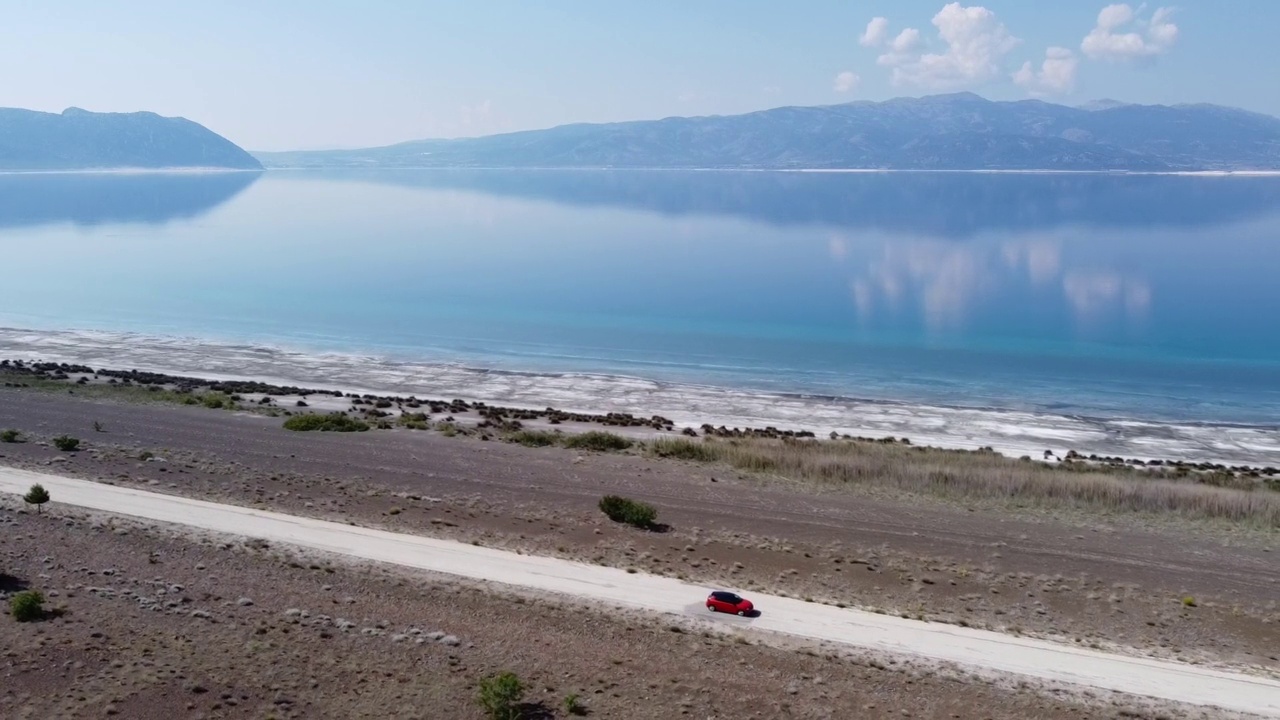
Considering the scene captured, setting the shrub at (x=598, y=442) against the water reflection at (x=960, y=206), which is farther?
the water reflection at (x=960, y=206)

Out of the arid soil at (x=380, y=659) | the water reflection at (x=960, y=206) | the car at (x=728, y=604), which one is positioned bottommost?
the arid soil at (x=380, y=659)

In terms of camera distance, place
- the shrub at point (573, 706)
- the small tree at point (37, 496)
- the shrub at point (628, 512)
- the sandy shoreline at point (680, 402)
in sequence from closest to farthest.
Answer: the shrub at point (573, 706) → the small tree at point (37, 496) → the shrub at point (628, 512) → the sandy shoreline at point (680, 402)

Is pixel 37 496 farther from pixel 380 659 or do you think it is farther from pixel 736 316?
pixel 736 316

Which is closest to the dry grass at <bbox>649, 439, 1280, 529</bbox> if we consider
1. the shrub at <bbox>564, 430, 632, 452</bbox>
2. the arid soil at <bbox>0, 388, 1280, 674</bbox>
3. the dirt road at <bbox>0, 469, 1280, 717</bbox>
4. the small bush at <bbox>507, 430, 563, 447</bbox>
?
the shrub at <bbox>564, 430, 632, 452</bbox>

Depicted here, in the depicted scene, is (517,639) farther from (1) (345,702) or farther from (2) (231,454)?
(2) (231,454)

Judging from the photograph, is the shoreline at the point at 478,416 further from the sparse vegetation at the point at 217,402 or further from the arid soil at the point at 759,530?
the arid soil at the point at 759,530

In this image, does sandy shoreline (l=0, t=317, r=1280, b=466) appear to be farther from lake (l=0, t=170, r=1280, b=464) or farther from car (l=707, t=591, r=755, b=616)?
car (l=707, t=591, r=755, b=616)

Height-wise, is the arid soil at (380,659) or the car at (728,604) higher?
the car at (728,604)

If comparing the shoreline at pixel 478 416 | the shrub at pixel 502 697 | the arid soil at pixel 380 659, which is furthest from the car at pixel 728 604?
the shoreline at pixel 478 416

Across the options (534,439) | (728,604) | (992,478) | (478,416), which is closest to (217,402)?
(478,416)
